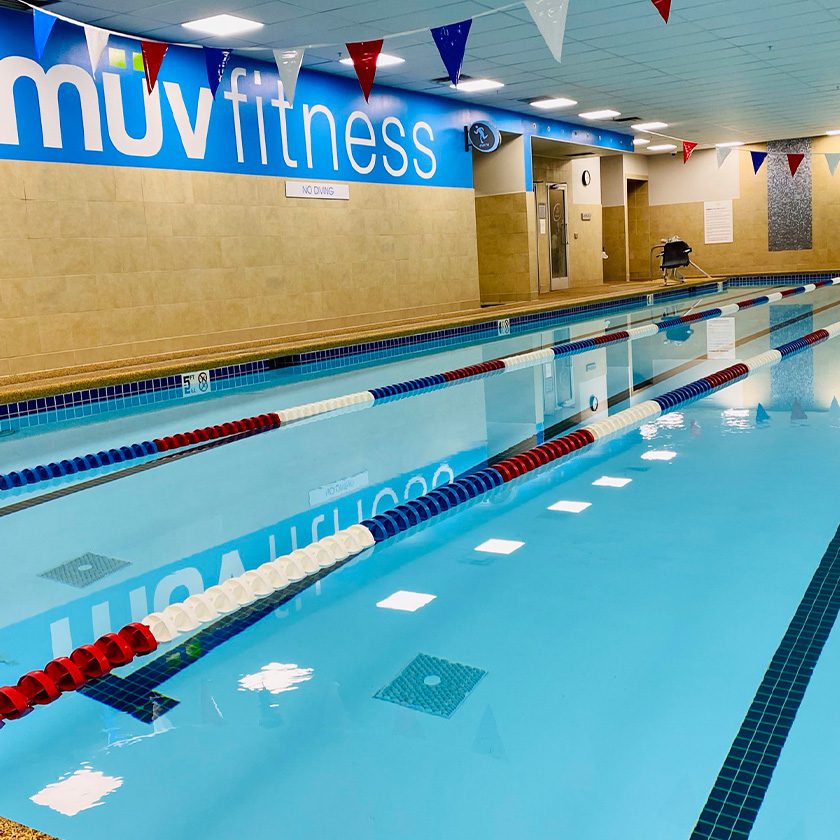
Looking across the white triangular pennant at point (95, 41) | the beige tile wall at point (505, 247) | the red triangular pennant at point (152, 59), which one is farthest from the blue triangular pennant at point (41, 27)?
the beige tile wall at point (505, 247)

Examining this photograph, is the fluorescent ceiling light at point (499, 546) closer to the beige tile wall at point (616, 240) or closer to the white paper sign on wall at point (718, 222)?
the beige tile wall at point (616, 240)

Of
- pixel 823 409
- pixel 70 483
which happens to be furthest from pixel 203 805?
pixel 823 409

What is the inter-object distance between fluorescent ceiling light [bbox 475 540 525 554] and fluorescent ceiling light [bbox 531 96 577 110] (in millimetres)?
11625

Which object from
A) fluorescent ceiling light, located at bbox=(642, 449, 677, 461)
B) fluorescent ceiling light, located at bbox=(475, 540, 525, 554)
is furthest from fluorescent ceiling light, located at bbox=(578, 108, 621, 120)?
fluorescent ceiling light, located at bbox=(475, 540, 525, 554)

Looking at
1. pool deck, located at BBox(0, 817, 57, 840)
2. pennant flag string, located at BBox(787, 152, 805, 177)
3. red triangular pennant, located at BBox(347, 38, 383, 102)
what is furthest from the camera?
pennant flag string, located at BBox(787, 152, 805, 177)

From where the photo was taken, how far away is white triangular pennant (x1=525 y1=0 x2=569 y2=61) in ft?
18.9

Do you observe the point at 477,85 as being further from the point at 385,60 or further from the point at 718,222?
the point at 718,222

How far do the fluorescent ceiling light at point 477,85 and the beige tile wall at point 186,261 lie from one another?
1474 mm

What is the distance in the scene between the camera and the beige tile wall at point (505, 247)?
1529 centimetres

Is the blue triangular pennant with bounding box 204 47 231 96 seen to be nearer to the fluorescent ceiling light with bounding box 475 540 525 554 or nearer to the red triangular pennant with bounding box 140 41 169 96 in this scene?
the red triangular pennant with bounding box 140 41 169 96

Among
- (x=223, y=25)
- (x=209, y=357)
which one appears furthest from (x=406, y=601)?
(x=223, y=25)

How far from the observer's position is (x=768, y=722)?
200 centimetres

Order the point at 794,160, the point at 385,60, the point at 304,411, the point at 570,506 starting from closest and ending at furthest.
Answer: the point at 570,506 < the point at 304,411 < the point at 385,60 < the point at 794,160

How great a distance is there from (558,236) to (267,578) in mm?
16624
